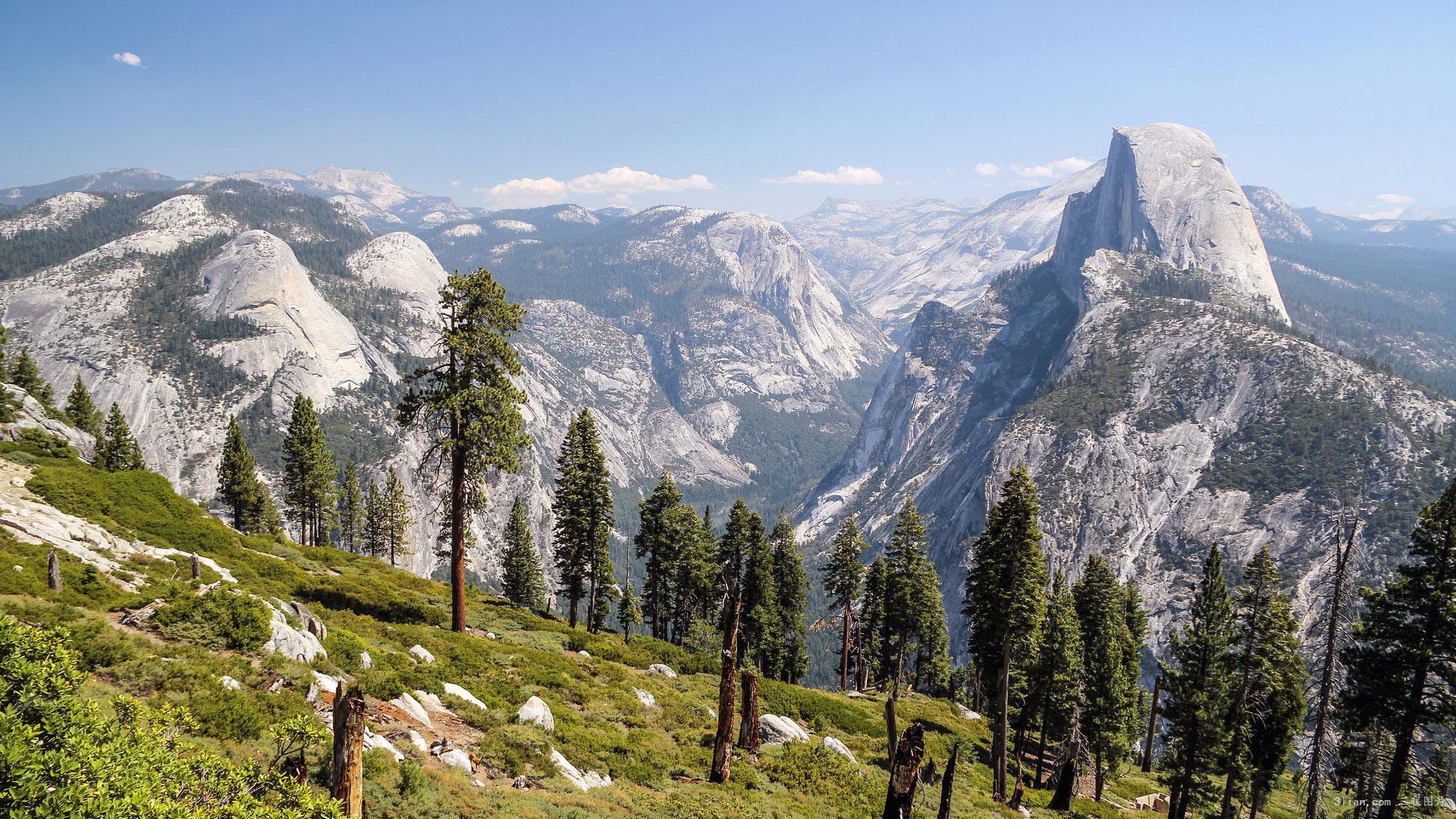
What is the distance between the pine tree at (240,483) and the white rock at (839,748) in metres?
62.4

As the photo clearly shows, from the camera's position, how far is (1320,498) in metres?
172

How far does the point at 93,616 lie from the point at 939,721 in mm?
48998

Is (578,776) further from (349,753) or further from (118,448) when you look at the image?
(118,448)

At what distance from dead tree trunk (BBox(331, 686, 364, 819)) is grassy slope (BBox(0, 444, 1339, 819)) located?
2.15 meters

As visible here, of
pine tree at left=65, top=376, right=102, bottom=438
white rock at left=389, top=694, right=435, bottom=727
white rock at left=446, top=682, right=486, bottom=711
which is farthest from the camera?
pine tree at left=65, top=376, right=102, bottom=438

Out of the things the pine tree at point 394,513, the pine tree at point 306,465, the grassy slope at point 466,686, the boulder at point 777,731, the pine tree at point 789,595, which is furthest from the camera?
the pine tree at point 394,513

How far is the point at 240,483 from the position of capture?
207 ft

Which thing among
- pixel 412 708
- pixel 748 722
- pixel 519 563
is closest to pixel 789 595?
pixel 519 563

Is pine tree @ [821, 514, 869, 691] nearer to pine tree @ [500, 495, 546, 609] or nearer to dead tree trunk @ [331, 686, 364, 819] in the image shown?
pine tree @ [500, 495, 546, 609]

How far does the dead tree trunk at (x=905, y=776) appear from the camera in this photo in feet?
35.8

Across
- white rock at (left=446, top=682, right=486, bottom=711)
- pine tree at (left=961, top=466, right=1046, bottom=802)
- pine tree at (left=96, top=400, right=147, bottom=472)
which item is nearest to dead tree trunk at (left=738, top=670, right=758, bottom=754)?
white rock at (left=446, top=682, right=486, bottom=711)

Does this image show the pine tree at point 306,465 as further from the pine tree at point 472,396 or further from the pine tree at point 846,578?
the pine tree at point 846,578

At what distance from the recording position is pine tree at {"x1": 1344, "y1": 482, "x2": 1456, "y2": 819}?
22.0m

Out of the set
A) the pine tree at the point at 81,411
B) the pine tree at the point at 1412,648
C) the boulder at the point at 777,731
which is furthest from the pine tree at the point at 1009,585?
the pine tree at the point at 81,411
